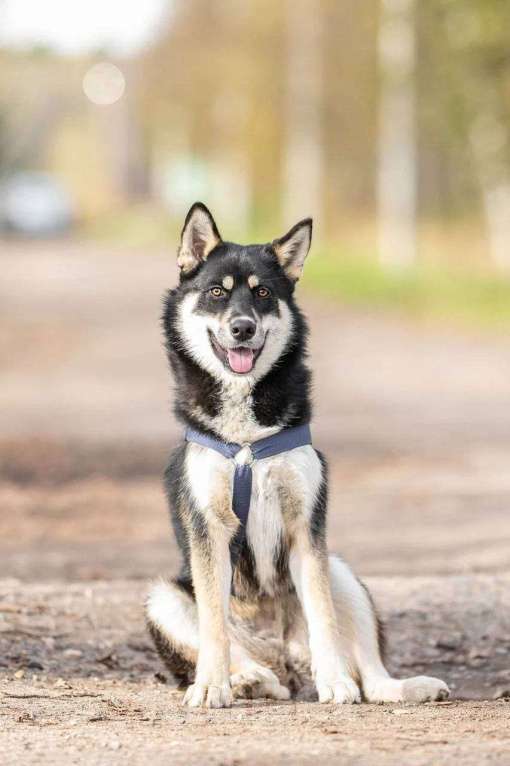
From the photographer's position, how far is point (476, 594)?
7887mm

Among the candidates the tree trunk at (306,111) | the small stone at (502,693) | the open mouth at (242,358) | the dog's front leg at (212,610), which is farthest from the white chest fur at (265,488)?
the tree trunk at (306,111)

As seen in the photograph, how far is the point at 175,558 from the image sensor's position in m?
9.34

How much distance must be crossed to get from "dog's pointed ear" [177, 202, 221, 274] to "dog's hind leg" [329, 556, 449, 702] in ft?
4.18

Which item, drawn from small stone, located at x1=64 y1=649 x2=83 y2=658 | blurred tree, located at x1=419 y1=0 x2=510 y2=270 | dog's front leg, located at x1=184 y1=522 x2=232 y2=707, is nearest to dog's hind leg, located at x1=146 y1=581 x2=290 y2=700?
dog's front leg, located at x1=184 y1=522 x2=232 y2=707

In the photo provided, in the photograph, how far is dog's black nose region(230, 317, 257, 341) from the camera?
5.72 meters

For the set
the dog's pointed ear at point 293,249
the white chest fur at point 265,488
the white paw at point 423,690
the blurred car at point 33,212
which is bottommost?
the white paw at point 423,690

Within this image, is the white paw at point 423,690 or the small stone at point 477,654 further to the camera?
the small stone at point 477,654

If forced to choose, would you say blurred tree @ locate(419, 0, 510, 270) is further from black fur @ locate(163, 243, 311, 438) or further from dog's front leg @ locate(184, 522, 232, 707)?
dog's front leg @ locate(184, 522, 232, 707)

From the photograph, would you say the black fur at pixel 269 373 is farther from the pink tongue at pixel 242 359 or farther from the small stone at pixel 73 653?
the small stone at pixel 73 653

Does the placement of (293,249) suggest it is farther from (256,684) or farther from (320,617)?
(256,684)

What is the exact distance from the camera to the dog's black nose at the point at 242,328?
18.8 ft

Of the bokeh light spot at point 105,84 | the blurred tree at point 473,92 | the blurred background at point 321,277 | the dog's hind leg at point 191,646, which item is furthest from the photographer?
the bokeh light spot at point 105,84

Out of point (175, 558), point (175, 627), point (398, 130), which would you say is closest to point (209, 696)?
point (175, 627)

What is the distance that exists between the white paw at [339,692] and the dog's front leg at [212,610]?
0.34 meters
